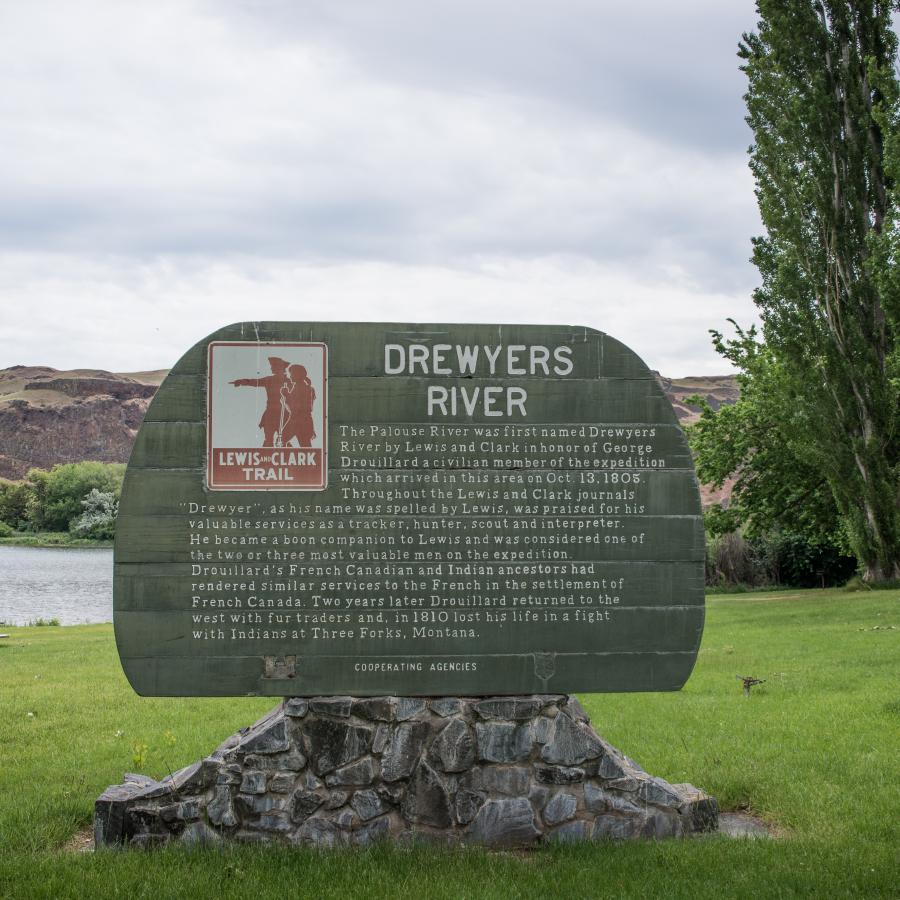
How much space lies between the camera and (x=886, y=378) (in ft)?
76.1

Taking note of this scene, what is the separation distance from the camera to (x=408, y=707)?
226 inches

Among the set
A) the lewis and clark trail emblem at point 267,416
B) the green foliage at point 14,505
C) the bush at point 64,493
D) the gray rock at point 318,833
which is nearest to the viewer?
the gray rock at point 318,833

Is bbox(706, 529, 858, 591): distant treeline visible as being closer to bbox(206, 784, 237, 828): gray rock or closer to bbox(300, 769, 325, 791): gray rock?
bbox(300, 769, 325, 791): gray rock

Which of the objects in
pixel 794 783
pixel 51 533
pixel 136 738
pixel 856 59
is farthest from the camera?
pixel 51 533

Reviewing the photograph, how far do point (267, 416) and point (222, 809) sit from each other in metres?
2.30

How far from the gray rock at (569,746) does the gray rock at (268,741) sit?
5.04ft

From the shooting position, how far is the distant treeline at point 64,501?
288 ft

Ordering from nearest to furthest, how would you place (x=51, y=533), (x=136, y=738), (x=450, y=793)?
Result: (x=450, y=793), (x=136, y=738), (x=51, y=533)

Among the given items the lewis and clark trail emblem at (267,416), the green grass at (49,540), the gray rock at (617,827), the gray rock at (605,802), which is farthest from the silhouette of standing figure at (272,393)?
the green grass at (49,540)

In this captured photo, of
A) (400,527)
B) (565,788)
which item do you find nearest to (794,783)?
(565,788)

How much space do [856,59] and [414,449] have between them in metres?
21.7

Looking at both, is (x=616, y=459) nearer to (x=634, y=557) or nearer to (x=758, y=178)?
(x=634, y=557)

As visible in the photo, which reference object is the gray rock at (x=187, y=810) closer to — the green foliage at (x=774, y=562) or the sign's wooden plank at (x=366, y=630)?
the sign's wooden plank at (x=366, y=630)

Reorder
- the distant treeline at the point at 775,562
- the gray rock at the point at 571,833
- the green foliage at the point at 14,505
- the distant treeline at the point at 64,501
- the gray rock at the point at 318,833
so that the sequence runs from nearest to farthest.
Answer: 1. the gray rock at the point at 318,833
2. the gray rock at the point at 571,833
3. the distant treeline at the point at 775,562
4. the distant treeline at the point at 64,501
5. the green foliage at the point at 14,505
